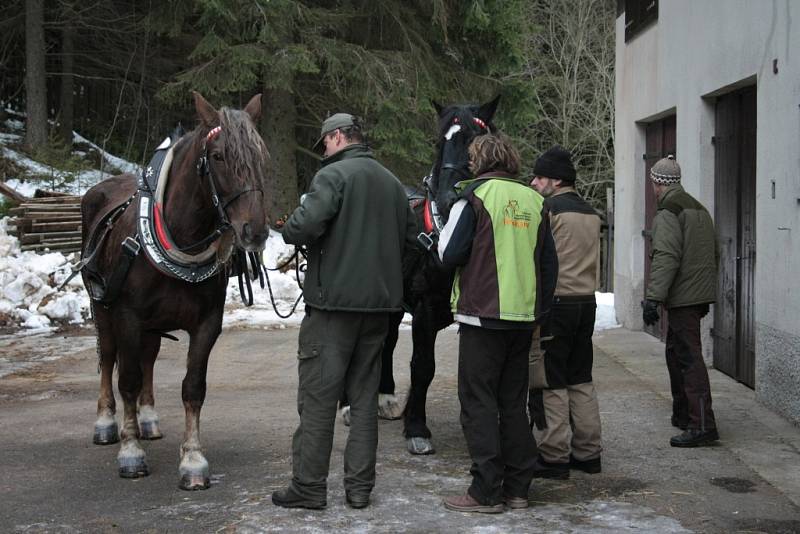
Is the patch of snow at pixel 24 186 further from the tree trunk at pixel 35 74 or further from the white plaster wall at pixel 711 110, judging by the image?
the white plaster wall at pixel 711 110

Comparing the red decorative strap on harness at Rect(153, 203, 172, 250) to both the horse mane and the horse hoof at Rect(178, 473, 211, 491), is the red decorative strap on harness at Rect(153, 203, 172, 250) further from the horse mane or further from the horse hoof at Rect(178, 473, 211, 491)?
the horse hoof at Rect(178, 473, 211, 491)

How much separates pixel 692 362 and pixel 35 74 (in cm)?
1659

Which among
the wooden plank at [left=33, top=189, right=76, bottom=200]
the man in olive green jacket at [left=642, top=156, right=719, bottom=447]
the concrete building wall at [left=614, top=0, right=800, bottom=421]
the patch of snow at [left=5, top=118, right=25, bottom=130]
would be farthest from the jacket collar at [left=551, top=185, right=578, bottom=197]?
the patch of snow at [left=5, top=118, right=25, bottom=130]

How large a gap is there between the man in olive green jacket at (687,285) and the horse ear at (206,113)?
298 cm

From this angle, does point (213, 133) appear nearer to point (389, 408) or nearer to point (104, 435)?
point (104, 435)

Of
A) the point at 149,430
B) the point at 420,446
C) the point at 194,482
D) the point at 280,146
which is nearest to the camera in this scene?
the point at 194,482

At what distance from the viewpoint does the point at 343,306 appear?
4863 millimetres

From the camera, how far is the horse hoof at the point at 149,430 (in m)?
6.56

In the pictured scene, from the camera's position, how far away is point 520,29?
55.2 ft

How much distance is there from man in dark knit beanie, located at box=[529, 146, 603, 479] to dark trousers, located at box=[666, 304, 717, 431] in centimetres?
103

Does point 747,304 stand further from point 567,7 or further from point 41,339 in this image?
point 567,7

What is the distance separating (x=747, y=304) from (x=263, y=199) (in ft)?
16.6

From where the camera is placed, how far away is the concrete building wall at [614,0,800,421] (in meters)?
7.00

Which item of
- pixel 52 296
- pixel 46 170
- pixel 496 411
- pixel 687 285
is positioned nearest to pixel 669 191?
pixel 687 285
